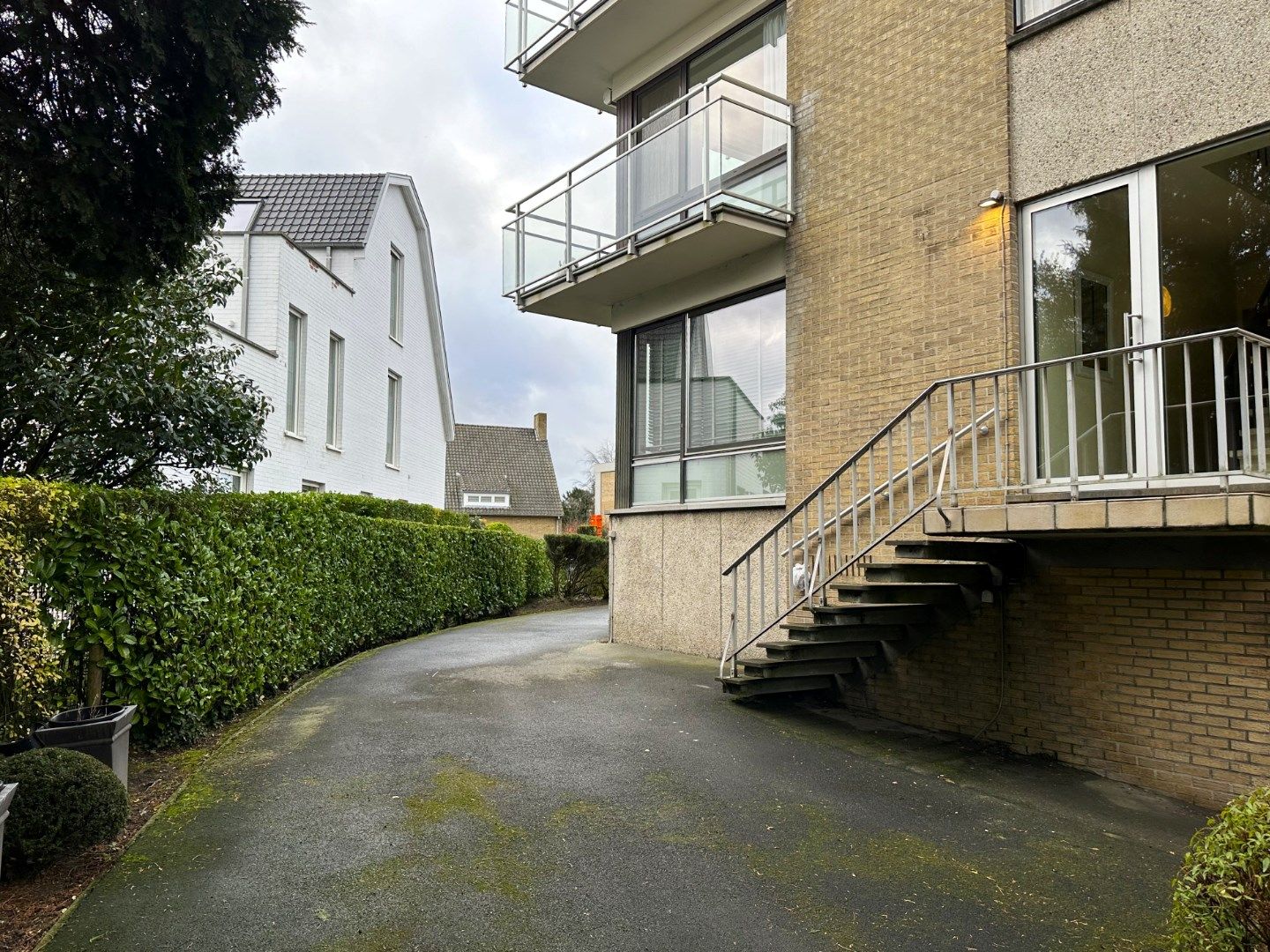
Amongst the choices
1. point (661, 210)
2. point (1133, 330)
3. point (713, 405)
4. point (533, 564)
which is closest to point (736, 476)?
point (713, 405)

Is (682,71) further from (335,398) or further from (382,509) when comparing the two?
(335,398)

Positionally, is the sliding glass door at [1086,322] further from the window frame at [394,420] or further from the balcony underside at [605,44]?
the window frame at [394,420]

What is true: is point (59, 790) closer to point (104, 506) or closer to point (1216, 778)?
point (104, 506)

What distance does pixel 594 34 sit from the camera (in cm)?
1218

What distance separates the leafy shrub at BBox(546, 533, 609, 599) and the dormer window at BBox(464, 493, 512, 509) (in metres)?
22.7

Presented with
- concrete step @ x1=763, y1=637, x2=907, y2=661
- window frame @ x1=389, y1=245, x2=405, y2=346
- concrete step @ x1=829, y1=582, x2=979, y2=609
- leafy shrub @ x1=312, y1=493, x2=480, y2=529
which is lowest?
concrete step @ x1=763, y1=637, x2=907, y2=661

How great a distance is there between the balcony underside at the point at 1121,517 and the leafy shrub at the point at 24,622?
5708mm

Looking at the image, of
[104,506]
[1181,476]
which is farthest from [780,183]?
[104,506]

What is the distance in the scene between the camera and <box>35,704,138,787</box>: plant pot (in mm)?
5023

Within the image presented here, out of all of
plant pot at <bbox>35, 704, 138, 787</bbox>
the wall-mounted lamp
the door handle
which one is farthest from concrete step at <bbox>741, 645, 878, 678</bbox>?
plant pot at <bbox>35, 704, 138, 787</bbox>

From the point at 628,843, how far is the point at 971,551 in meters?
3.52

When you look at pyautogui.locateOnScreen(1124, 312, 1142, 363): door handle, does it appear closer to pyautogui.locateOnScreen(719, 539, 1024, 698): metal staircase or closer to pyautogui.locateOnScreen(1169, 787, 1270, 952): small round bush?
pyautogui.locateOnScreen(719, 539, 1024, 698): metal staircase

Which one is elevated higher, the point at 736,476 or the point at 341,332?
the point at 341,332

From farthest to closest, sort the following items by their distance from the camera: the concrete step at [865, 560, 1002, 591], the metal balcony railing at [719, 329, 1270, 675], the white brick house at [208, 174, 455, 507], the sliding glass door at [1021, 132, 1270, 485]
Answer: the white brick house at [208, 174, 455, 507] → the concrete step at [865, 560, 1002, 591] → the sliding glass door at [1021, 132, 1270, 485] → the metal balcony railing at [719, 329, 1270, 675]
